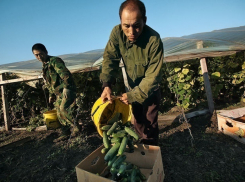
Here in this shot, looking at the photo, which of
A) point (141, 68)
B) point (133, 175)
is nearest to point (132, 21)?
point (141, 68)

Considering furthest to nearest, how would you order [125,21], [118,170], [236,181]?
[236,181], [125,21], [118,170]

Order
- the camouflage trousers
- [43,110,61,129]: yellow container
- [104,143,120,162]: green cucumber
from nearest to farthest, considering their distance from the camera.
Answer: [104,143,120,162]: green cucumber < the camouflage trousers < [43,110,61,129]: yellow container

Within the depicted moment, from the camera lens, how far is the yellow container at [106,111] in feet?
6.39

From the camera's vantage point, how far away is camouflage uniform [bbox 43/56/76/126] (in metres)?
3.59

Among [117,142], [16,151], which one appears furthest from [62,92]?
[117,142]

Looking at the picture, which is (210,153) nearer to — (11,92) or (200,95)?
(200,95)

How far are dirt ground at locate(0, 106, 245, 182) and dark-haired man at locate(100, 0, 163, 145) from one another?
0.63m

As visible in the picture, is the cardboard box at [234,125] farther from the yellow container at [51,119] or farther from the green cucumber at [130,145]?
the yellow container at [51,119]

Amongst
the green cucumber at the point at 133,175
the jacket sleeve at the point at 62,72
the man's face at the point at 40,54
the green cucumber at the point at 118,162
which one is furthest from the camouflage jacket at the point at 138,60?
the man's face at the point at 40,54

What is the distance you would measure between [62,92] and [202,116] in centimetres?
383

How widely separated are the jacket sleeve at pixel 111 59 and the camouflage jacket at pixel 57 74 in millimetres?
1541

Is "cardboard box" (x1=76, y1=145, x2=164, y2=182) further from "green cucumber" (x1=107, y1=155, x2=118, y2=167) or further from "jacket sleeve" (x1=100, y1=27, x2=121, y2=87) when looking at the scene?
"jacket sleeve" (x1=100, y1=27, x2=121, y2=87)

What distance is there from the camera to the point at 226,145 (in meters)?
2.92

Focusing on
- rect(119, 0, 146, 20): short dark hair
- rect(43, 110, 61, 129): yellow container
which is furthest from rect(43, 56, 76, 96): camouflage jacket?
rect(119, 0, 146, 20): short dark hair
